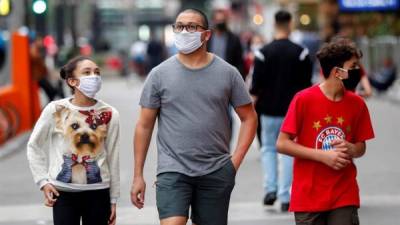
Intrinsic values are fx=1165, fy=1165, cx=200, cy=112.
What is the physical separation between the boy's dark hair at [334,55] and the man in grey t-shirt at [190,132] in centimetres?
52

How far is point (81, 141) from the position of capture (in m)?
6.77

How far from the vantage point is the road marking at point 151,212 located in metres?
10.8

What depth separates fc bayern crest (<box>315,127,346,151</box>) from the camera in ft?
21.8

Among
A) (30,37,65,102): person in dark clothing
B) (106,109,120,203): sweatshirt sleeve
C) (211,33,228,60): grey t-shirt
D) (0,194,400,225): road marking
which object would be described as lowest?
(30,37,65,102): person in dark clothing

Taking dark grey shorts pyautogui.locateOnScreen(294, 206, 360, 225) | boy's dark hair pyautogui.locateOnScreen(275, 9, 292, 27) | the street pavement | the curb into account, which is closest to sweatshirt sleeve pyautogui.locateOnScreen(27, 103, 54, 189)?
dark grey shorts pyautogui.locateOnScreen(294, 206, 360, 225)

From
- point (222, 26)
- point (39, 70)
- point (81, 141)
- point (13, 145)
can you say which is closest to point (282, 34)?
point (222, 26)

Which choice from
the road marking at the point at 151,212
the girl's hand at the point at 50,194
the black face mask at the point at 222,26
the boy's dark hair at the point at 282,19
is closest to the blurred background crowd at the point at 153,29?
the black face mask at the point at 222,26

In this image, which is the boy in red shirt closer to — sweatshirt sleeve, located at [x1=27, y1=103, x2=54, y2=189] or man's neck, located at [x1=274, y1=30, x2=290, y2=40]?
sweatshirt sleeve, located at [x1=27, y1=103, x2=54, y2=189]

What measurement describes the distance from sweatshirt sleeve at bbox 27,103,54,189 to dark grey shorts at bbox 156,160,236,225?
0.75 meters

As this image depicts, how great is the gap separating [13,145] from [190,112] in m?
12.0

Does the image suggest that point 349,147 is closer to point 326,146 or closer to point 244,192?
point 326,146

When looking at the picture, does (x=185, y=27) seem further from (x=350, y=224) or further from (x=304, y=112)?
(x=350, y=224)

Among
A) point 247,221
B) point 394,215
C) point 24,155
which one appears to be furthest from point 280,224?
point 24,155

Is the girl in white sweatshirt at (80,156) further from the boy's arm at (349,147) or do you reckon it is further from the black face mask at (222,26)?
the black face mask at (222,26)
